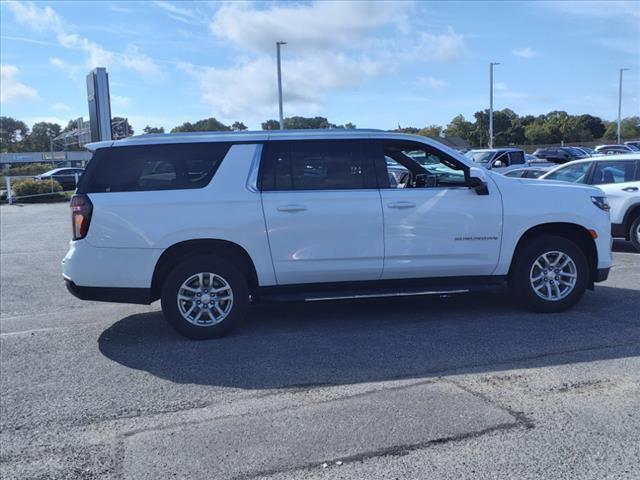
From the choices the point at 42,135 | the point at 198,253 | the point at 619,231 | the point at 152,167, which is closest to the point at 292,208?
the point at 198,253

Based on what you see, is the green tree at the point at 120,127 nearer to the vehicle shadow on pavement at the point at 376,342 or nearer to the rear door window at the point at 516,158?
the vehicle shadow on pavement at the point at 376,342

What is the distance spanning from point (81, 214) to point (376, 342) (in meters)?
3.06

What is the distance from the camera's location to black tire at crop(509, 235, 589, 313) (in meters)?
6.48

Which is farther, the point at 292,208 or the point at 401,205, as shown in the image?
the point at 401,205

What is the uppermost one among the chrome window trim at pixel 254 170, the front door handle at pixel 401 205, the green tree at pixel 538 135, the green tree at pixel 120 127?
the green tree at pixel 538 135

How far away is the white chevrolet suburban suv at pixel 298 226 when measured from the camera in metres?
5.86

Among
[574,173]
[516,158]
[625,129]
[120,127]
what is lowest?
[574,173]

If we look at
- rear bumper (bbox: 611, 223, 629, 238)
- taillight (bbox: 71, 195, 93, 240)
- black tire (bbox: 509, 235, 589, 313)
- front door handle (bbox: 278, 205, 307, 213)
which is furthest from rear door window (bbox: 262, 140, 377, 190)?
rear bumper (bbox: 611, 223, 629, 238)

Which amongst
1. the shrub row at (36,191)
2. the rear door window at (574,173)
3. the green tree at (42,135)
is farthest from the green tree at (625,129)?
the green tree at (42,135)

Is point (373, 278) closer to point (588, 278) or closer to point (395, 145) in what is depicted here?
point (395, 145)

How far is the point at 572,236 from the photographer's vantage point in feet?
22.1

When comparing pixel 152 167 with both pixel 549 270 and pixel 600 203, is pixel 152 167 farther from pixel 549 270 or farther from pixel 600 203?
pixel 600 203

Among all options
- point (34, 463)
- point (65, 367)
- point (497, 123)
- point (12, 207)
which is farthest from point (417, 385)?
point (497, 123)

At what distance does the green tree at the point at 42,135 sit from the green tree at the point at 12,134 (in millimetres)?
3246
